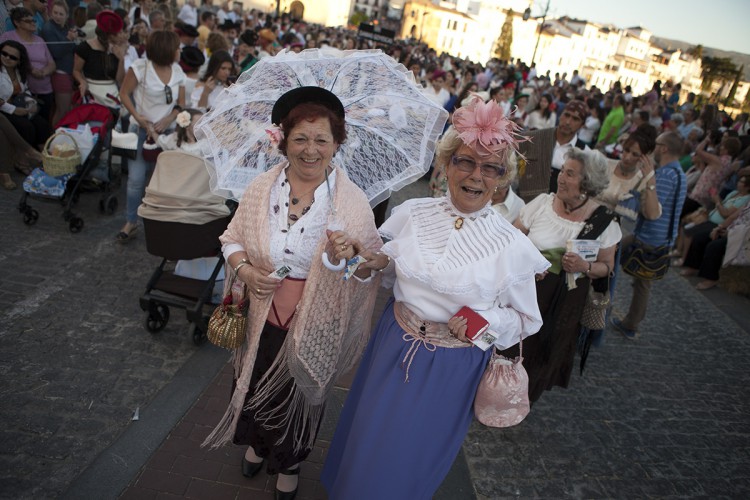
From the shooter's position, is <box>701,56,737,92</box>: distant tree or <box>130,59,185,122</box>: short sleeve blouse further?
<box>701,56,737,92</box>: distant tree

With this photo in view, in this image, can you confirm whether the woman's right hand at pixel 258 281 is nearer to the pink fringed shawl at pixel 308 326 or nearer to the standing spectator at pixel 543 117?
the pink fringed shawl at pixel 308 326

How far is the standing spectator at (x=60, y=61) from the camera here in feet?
26.1

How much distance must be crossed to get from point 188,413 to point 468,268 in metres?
Answer: 2.42

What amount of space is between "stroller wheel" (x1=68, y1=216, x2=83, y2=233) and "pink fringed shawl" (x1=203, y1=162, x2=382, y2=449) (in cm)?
392

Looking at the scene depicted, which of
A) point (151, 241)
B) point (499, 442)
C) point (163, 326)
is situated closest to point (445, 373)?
point (499, 442)

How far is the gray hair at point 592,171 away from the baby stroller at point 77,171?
5.35 m

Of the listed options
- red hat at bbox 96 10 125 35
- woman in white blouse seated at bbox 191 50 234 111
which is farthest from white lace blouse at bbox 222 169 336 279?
red hat at bbox 96 10 125 35

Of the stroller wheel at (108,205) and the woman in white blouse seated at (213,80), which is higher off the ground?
the woman in white blouse seated at (213,80)

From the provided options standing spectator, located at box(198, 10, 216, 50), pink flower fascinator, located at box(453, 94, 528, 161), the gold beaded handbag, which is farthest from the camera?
standing spectator, located at box(198, 10, 216, 50)

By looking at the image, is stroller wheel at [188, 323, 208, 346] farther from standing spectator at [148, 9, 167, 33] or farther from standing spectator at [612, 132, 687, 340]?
standing spectator at [148, 9, 167, 33]

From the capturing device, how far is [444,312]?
2.41 m

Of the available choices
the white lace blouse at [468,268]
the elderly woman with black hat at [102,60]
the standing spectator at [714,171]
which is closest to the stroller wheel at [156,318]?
the white lace blouse at [468,268]

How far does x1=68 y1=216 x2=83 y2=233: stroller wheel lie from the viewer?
229 inches

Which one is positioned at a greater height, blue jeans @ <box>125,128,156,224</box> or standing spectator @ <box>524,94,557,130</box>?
standing spectator @ <box>524,94,557,130</box>
